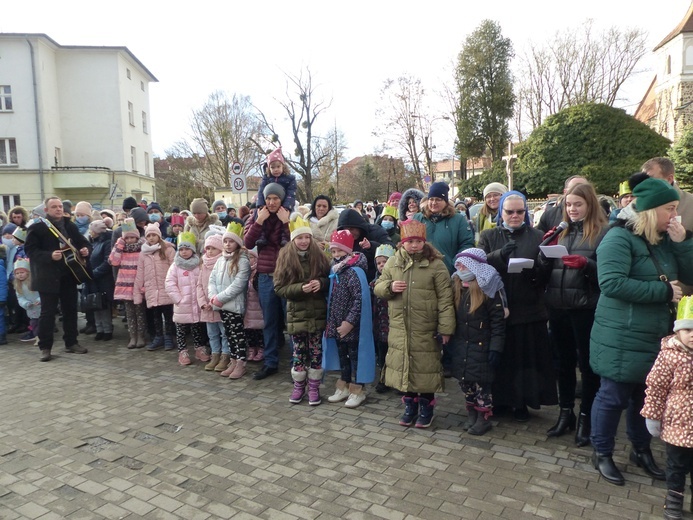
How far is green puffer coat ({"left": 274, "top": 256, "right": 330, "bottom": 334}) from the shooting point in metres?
5.07

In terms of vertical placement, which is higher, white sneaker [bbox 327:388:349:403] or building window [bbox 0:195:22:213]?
building window [bbox 0:195:22:213]

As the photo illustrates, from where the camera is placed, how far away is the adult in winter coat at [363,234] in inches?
220

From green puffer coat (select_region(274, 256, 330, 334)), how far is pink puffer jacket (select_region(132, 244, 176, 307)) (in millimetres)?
2820

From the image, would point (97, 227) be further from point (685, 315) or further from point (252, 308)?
point (685, 315)

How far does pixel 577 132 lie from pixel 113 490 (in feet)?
97.0

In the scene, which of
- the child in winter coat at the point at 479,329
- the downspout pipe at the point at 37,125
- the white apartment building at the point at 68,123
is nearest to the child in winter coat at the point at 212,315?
the child in winter coat at the point at 479,329

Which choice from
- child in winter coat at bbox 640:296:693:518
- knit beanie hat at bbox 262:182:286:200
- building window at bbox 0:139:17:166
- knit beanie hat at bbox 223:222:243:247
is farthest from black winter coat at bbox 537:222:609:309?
building window at bbox 0:139:17:166

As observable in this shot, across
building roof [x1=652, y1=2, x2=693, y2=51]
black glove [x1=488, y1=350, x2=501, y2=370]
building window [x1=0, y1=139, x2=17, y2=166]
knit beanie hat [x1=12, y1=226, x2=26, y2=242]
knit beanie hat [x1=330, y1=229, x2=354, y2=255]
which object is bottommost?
black glove [x1=488, y1=350, x2=501, y2=370]

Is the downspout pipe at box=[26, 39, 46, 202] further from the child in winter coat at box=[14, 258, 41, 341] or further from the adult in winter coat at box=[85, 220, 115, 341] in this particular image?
the adult in winter coat at box=[85, 220, 115, 341]

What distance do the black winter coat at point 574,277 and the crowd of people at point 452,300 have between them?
0.04 feet

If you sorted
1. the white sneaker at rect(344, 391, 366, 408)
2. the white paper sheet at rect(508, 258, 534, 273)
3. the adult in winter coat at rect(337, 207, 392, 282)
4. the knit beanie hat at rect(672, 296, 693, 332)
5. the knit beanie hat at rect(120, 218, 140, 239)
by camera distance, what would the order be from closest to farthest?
the knit beanie hat at rect(672, 296, 693, 332)
the white paper sheet at rect(508, 258, 534, 273)
the white sneaker at rect(344, 391, 366, 408)
the adult in winter coat at rect(337, 207, 392, 282)
the knit beanie hat at rect(120, 218, 140, 239)

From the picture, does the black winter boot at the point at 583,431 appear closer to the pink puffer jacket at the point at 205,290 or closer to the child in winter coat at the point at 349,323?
the child in winter coat at the point at 349,323

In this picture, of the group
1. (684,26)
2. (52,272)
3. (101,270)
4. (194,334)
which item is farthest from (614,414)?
(684,26)

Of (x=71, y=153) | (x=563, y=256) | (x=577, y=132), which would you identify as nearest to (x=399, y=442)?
(x=563, y=256)
